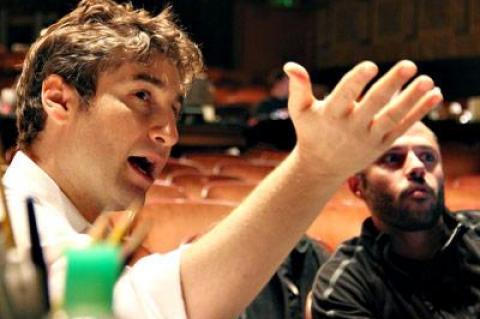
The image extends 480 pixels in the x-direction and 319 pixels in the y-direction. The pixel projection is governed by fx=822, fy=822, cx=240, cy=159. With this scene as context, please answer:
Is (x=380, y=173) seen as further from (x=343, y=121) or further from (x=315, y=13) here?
(x=315, y=13)

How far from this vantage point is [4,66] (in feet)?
31.4

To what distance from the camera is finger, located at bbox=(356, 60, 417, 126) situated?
69 centimetres

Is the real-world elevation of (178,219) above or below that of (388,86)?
below

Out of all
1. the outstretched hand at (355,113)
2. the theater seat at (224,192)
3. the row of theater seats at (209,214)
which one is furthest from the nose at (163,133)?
the theater seat at (224,192)

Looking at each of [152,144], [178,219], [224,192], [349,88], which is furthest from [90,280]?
[224,192]

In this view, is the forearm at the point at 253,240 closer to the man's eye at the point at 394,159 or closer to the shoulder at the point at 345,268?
the shoulder at the point at 345,268

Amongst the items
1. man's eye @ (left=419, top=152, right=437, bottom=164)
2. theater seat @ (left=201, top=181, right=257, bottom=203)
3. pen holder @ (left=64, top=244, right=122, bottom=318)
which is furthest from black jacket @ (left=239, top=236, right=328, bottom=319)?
pen holder @ (left=64, top=244, right=122, bottom=318)

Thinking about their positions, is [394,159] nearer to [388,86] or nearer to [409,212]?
[409,212]

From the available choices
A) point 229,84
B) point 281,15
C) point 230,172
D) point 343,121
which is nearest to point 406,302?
point 343,121

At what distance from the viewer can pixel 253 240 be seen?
2.63 ft

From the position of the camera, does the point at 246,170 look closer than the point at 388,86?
No

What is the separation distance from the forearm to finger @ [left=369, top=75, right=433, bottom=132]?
0.28 feet

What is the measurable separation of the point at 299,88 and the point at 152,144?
298 mm

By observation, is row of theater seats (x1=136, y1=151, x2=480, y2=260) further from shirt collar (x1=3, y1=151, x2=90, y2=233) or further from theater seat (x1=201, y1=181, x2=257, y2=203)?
shirt collar (x1=3, y1=151, x2=90, y2=233)
